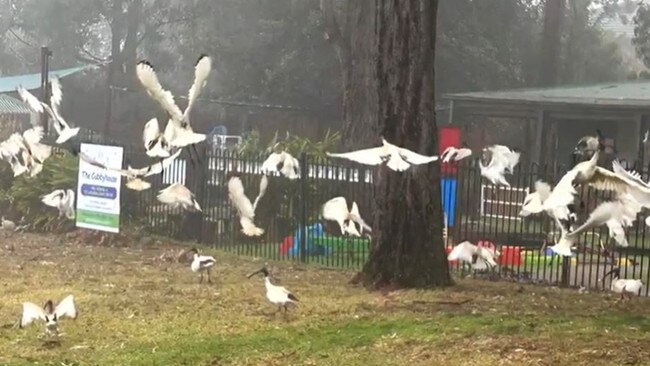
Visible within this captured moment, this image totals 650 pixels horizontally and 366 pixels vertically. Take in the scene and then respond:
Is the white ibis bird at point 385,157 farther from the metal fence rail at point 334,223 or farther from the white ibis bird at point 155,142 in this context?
the metal fence rail at point 334,223

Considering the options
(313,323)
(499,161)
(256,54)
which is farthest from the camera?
(256,54)

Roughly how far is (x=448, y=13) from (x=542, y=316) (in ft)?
76.8

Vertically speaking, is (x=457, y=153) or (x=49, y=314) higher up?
(x=457, y=153)

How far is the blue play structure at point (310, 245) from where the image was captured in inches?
595

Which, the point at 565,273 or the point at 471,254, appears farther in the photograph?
the point at 565,273

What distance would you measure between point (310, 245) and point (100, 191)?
12.5 feet

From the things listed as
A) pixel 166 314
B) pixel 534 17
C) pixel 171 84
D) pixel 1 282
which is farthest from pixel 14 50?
pixel 166 314

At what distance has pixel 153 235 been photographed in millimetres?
17203

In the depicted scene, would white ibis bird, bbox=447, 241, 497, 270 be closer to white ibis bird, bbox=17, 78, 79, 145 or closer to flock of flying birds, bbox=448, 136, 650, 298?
flock of flying birds, bbox=448, 136, 650, 298

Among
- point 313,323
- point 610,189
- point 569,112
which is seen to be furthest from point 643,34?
point 610,189

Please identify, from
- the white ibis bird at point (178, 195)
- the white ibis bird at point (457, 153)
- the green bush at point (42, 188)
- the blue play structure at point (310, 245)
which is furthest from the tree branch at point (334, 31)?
the white ibis bird at point (178, 195)

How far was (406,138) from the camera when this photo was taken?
1111 cm

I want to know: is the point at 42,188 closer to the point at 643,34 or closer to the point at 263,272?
the point at 263,272

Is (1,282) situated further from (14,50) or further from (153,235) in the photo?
(14,50)
